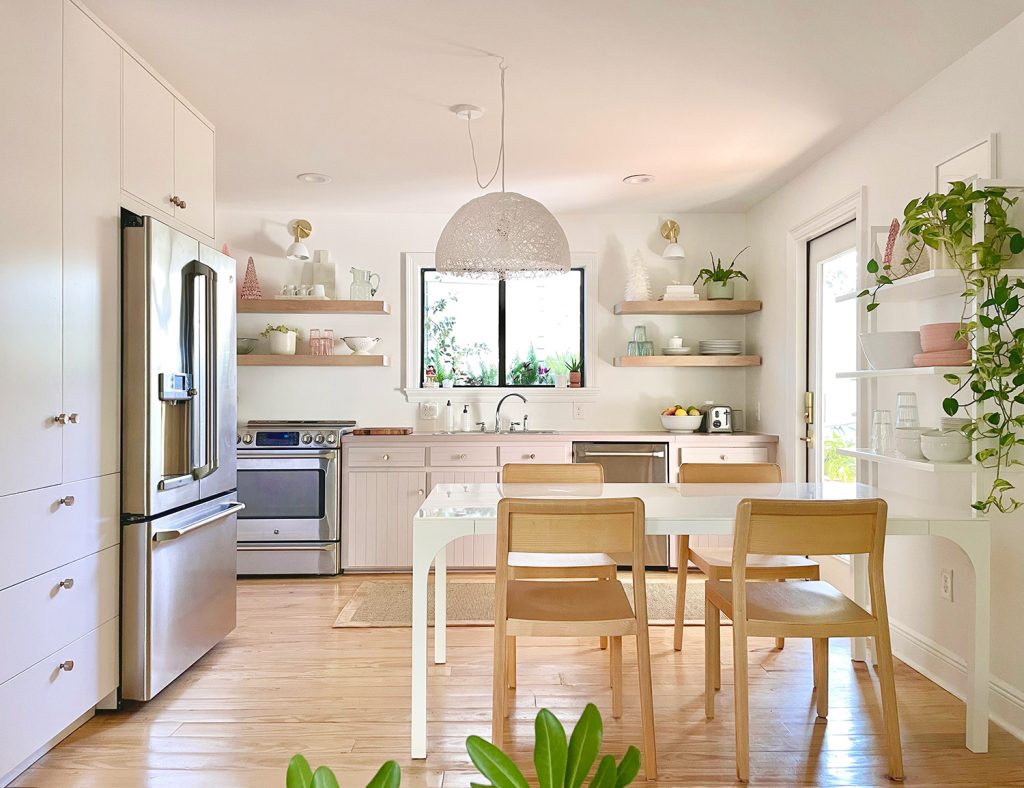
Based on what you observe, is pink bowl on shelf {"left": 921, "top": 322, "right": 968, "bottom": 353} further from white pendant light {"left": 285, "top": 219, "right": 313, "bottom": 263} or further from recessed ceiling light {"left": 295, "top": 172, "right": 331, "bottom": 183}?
white pendant light {"left": 285, "top": 219, "right": 313, "bottom": 263}

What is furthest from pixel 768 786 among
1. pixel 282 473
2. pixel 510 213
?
pixel 282 473

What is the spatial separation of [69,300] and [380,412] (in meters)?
3.02

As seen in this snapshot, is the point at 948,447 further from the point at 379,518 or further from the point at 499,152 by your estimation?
the point at 379,518

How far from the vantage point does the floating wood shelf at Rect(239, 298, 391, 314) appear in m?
5.01

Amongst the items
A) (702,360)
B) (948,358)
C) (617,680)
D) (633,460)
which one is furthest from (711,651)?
(702,360)

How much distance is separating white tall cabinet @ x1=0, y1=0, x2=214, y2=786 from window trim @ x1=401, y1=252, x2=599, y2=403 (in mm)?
2609

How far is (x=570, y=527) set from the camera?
2.21m

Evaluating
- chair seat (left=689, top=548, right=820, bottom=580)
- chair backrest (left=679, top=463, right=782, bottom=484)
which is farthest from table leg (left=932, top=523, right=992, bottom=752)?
chair backrest (left=679, top=463, right=782, bottom=484)

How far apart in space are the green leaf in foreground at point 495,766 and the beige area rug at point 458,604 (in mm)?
3021

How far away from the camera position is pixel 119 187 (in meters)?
2.61

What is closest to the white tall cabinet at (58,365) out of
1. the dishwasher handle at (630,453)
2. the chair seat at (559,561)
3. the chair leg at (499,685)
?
the chair leg at (499,685)

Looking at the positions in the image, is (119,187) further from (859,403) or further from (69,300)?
(859,403)

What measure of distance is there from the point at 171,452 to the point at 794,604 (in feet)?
7.33

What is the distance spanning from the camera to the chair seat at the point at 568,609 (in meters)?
2.25
